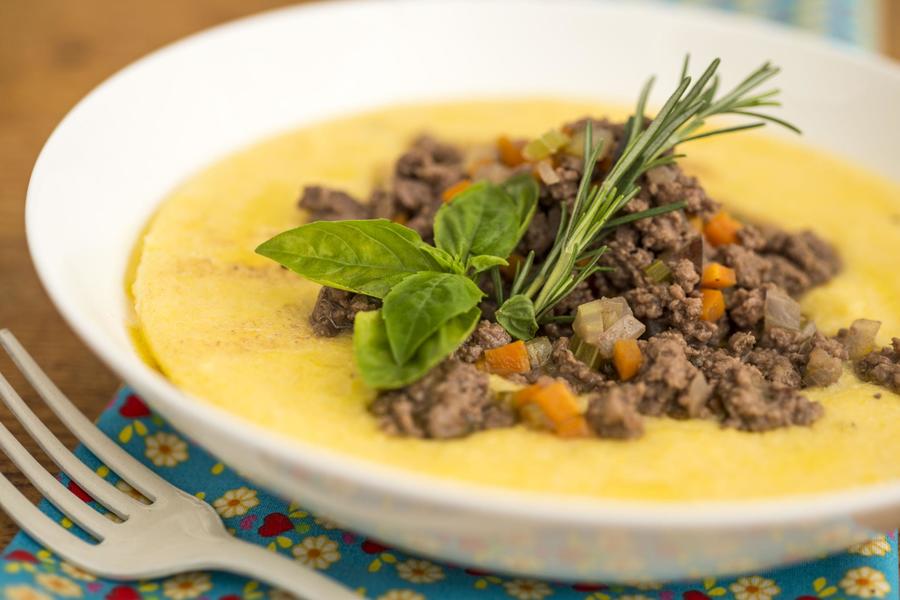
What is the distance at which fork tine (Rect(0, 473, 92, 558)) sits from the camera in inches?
116

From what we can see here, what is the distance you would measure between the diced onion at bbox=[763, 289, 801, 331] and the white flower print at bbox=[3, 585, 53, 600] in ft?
8.27

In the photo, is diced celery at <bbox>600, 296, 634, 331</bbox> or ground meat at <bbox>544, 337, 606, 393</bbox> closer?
ground meat at <bbox>544, 337, 606, 393</bbox>

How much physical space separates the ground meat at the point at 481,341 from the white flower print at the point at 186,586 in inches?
41.2

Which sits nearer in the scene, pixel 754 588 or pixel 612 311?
pixel 754 588

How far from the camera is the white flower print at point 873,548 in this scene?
3193 mm

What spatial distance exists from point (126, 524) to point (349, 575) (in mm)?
705

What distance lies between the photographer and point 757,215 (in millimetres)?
4500

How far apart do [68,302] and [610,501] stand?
5.49 feet

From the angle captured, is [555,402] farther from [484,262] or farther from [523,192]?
[523,192]

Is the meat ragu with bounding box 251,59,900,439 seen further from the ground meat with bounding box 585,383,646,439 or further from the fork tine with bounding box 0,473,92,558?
the fork tine with bounding box 0,473,92,558

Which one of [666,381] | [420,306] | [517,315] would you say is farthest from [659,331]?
[420,306]

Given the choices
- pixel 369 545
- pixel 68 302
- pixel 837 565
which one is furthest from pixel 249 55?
pixel 837 565

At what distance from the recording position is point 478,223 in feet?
11.8

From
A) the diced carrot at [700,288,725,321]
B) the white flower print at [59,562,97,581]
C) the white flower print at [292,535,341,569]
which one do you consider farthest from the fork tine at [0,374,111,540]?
the diced carrot at [700,288,725,321]
